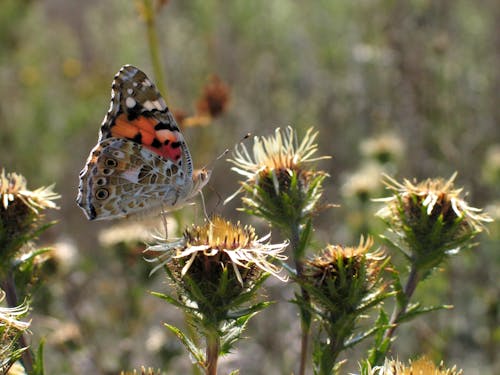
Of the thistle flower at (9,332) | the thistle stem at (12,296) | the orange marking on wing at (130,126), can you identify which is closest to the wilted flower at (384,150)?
the orange marking on wing at (130,126)

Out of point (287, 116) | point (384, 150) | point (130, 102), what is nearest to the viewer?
point (130, 102)

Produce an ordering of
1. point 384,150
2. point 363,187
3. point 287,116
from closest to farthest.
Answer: point 363,187, point 384,150, point 287,116

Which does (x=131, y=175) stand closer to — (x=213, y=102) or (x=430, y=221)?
(x=213, y=102)

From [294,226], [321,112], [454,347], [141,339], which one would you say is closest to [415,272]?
[294,226]

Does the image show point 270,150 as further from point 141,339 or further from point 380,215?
point 141,339

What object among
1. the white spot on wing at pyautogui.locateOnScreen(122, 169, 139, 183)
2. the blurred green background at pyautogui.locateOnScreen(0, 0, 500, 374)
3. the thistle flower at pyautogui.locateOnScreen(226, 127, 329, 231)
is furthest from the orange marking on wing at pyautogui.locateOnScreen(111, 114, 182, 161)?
the blurred green background at pyautogui.locateOnScreen(0, 0, 500, 374)

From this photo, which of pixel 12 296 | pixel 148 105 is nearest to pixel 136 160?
pixel 148 105
